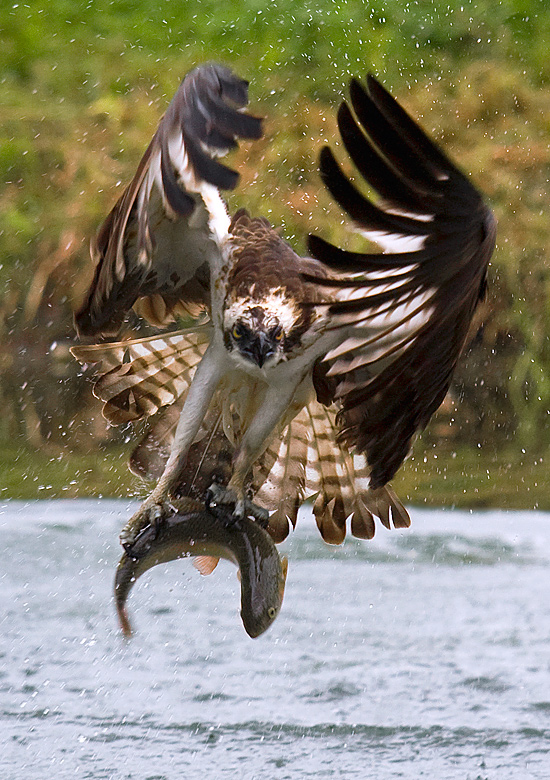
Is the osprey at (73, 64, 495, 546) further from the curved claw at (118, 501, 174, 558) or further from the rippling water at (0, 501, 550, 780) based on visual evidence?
the rippling water at (0, 501, 550, 780)

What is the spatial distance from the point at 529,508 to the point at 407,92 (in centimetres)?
312

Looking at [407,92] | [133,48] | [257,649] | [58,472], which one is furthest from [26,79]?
[257,649]

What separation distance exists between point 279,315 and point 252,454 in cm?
44

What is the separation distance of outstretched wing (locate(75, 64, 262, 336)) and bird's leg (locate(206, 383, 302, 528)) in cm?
38

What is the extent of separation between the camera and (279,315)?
2.62m

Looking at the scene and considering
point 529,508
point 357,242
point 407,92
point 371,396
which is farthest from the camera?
point 407,92

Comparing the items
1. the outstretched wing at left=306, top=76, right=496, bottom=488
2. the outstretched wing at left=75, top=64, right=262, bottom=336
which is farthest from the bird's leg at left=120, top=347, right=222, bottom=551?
the outstretched wing at left=306, top=76, right=496, bottom=488

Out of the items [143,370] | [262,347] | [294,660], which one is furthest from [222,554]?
[294,660]

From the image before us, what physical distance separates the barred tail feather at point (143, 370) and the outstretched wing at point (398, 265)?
2.11ft

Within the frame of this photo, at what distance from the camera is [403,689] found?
3324 mm

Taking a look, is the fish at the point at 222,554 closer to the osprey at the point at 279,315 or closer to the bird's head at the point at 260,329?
the osprey at the point at 279,315

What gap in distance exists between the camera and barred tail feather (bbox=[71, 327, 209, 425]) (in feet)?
10.3

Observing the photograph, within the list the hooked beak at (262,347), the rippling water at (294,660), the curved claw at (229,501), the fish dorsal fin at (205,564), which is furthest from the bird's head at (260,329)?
the rippling water at (294,660)

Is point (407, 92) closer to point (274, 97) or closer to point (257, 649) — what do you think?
point (274, 97)
